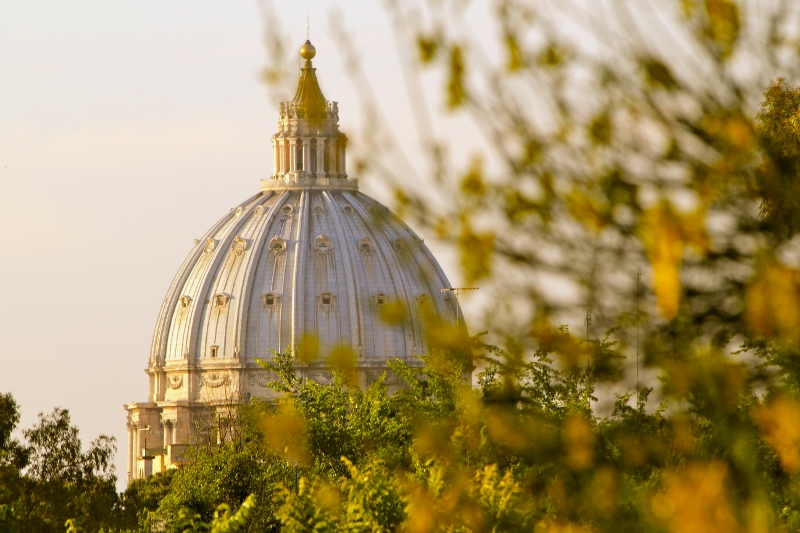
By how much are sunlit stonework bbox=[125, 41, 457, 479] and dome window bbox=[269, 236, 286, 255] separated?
0.25 feet

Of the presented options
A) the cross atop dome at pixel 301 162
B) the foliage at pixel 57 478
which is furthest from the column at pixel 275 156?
the foliage at pixel 57 478

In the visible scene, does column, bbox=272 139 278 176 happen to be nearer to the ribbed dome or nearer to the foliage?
the ribbed dome

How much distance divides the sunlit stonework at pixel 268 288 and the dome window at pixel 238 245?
75mm

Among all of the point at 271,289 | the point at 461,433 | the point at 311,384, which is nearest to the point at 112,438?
the point at 311,384

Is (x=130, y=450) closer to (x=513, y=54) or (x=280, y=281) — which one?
(x=280, y=281)

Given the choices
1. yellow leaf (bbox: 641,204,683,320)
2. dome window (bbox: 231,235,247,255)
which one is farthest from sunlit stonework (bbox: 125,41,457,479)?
yellow leaf (bbox: 641,204,683,320)

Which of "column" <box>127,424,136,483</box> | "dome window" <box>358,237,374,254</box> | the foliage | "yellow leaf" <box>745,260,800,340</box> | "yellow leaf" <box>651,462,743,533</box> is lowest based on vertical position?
"yellow leaf" <box>651,462,743,533</box>

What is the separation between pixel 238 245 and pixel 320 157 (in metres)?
10.5

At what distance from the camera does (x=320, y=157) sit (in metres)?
155

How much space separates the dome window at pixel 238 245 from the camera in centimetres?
14891

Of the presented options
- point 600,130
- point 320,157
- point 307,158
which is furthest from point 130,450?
point 600,130

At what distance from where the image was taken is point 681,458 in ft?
28.7

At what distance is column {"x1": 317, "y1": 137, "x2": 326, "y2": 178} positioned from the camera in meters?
152

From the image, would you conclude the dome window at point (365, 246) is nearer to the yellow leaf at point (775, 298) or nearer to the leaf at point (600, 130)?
the leaf at point (600, 130)
